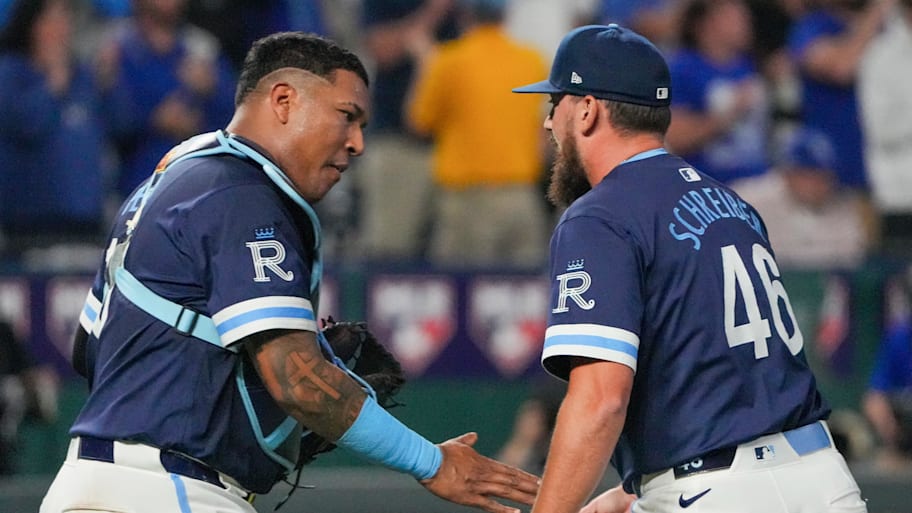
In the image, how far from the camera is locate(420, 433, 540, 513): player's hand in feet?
12.8

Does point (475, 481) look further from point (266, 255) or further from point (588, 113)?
point (588, 113)

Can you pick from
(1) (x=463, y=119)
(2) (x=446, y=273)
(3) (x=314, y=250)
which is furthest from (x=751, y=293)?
(1) (x=463, y=119)

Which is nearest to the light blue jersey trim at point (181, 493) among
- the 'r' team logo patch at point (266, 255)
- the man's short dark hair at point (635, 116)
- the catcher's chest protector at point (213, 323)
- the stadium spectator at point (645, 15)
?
the catcher's chest protector at point (213, 323)

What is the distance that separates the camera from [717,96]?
9.75m

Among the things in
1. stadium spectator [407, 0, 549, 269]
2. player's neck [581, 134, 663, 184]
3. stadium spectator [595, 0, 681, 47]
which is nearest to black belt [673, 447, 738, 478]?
player's neck [581, 134, 663, 184]

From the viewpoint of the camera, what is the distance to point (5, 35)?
9.01m

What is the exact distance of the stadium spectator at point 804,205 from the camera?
975cm

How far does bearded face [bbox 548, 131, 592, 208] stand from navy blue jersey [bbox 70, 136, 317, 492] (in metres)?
0.79

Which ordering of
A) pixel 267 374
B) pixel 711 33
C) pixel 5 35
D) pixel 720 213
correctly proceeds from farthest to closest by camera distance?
pixel 711 33, pixel 5 35, pixel 720 213, pixel 267 374

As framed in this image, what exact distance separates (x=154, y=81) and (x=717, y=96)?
142 inches

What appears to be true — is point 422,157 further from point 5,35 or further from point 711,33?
point 5,35

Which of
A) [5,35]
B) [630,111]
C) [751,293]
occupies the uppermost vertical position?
[5,35]

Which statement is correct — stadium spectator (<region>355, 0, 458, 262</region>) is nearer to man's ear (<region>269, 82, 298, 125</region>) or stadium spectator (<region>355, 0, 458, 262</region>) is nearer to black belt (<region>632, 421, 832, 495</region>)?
man's ear (<region>269, 82, 298, 125</region>)

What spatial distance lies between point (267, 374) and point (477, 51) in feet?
21.0
